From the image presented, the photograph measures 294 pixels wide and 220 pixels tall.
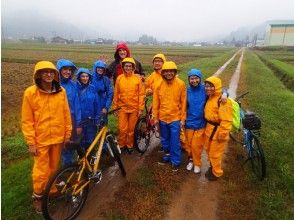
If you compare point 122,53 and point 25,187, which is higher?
point 122,53

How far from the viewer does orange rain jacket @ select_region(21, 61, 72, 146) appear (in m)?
4.65

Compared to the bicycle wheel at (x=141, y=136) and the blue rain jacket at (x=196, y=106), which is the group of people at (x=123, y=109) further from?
the bicycle wheel at (x=141, y=136)

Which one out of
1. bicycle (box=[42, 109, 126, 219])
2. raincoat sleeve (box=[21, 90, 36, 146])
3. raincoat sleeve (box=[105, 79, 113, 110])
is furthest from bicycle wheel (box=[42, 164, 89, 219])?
raincoat sleeve (box=[105, 79, 113, 110])

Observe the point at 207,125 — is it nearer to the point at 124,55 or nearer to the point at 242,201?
the point at 242,201

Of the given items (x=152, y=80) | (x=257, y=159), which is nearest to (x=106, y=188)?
(x=257, y=159)

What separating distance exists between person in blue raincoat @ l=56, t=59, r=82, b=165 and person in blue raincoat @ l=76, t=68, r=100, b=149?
11.2 inches

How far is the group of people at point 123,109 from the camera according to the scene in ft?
15.7

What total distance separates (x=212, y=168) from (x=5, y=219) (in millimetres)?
3785

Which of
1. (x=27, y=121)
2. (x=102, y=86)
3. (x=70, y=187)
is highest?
(x=102, y=86)

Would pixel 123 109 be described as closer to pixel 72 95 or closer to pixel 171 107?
pixel 171 107

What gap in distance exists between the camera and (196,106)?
6383 millimetres

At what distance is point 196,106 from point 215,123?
0.50 meters

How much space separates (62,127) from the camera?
5012mm

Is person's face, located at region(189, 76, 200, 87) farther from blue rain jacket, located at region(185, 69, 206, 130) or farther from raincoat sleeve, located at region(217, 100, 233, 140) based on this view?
raincoat sleeve, located at region(217, 100, 233, 140)
